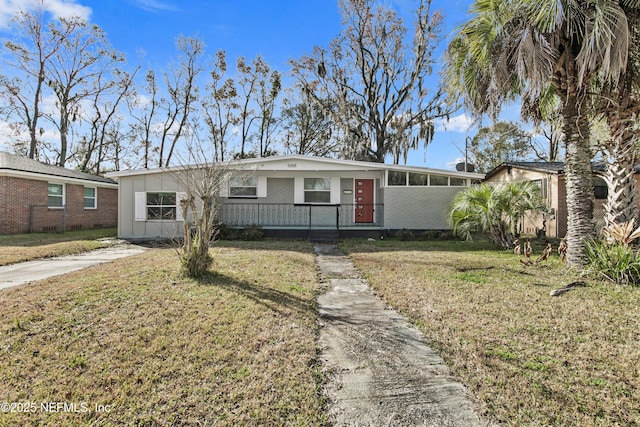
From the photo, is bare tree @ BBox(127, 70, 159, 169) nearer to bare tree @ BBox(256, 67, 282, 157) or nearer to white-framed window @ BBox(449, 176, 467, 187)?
bare tree @ BBox(256, 67, 282, 157)

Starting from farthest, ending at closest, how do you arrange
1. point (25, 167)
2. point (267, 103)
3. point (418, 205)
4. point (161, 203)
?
point (267, 103), point (25, 167), point (418, 205), point (161, 203)

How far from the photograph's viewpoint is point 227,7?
1013cm

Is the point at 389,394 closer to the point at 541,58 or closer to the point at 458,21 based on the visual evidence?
the point at 541,58

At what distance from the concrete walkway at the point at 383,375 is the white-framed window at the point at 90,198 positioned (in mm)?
17976

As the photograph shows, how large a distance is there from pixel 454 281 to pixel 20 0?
27.6 metres

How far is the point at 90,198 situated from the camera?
58.4 feet

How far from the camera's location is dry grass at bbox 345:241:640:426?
2.38m

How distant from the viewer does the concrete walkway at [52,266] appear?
6146 millimetres

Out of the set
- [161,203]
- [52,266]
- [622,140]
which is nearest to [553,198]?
[622,140]

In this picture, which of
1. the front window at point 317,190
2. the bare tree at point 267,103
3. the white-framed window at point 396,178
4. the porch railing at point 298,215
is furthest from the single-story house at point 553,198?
the bare tree at point 267,103

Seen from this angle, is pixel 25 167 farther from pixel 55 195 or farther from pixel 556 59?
pixel 556 59

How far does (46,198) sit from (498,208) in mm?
18249

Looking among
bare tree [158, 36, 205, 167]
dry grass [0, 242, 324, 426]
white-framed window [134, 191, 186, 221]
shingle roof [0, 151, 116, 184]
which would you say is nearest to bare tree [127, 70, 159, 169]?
bare tree [158, 36, 205, 167]

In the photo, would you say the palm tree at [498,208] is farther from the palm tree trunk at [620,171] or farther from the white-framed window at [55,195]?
the white-framed window at [55,195]
